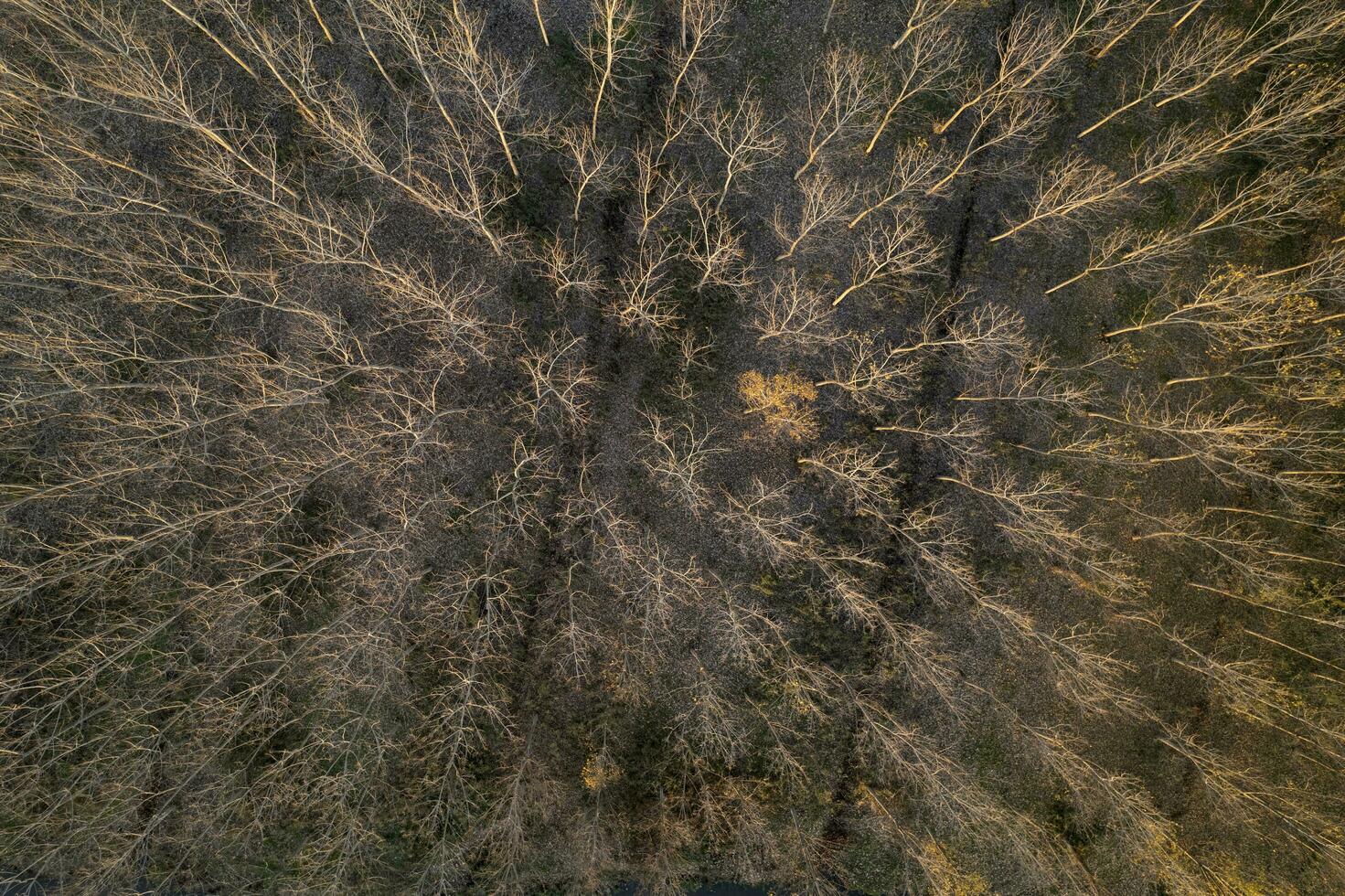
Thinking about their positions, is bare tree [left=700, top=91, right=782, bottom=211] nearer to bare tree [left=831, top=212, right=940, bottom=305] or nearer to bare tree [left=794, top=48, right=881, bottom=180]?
bare tree [left=794, top=48, right=881, bottom=180]

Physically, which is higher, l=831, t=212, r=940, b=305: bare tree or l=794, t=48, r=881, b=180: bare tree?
l=794, t=48, r=881, b=180: bare tree

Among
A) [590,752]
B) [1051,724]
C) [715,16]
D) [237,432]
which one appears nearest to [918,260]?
[715,16]

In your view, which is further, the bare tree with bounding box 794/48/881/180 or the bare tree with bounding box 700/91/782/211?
the bare tree with bounding box 794/48/881/180

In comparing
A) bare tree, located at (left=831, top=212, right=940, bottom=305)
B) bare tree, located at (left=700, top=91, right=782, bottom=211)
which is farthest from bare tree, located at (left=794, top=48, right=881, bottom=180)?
bare tree, located at (left=831, top=212, right=940, bottom=305)

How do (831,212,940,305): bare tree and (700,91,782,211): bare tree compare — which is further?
(831,212,940,305): bare tree

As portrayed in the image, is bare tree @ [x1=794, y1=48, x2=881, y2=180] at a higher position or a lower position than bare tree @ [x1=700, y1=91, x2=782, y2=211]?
higher

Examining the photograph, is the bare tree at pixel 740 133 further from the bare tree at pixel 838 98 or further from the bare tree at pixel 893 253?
the bare tree at pixel 893 253

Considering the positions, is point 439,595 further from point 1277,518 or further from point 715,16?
point 1277,518

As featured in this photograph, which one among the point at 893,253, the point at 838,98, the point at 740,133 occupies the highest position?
the point at 838,98

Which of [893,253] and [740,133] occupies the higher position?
[740,133]

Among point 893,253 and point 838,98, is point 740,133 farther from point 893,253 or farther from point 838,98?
point 893,253

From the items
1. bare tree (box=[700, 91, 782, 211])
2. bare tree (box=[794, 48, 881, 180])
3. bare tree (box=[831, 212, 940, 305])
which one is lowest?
bare tree (box=[831, 212, 940, 305])

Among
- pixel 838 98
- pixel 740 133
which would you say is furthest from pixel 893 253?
pixel 740 133
